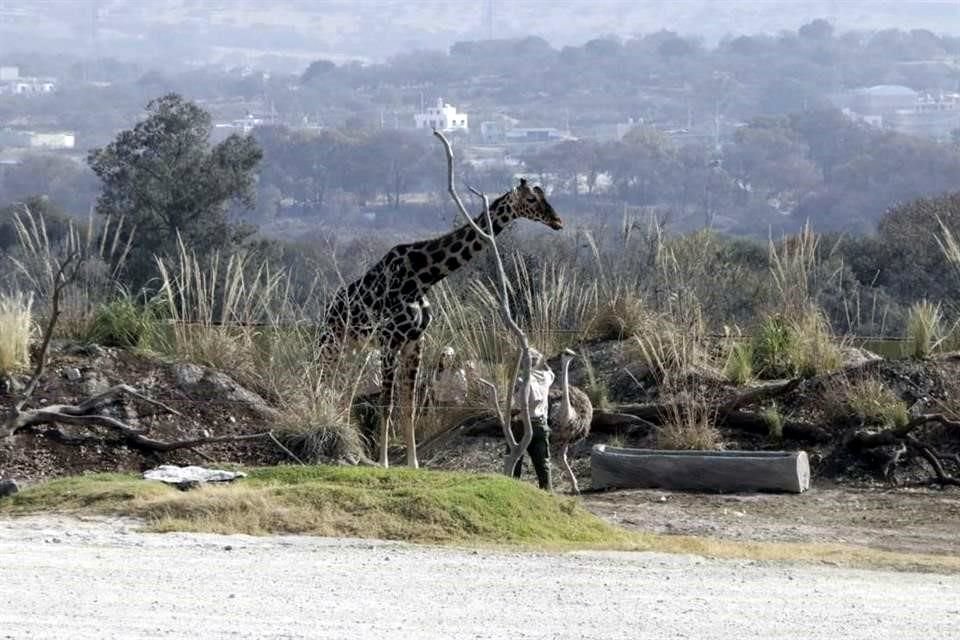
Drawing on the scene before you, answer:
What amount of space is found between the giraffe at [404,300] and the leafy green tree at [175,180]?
18.4 meters

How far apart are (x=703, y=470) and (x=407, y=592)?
6179 mm

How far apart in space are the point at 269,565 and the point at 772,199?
211 feet

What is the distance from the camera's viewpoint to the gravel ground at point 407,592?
8648 mm

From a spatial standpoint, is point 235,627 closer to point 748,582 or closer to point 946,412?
point 748,582

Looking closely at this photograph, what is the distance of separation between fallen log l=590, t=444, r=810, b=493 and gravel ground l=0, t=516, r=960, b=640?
4.21 m

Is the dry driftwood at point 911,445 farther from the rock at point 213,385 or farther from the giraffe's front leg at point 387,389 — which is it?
the rock at point 213,385

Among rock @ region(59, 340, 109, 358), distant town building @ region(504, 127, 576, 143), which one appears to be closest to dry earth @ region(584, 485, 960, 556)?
rock @ region(59, 340, 109, 358)

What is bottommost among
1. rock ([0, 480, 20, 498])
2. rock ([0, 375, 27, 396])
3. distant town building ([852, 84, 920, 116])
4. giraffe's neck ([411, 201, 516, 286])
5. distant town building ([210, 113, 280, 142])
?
distant town building ([210, 113, 280, 142])

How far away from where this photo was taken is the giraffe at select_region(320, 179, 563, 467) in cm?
1545

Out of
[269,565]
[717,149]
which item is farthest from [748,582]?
[717,149]

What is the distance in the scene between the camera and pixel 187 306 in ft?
60.2

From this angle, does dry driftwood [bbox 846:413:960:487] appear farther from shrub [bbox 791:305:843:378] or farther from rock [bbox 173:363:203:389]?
rock [bbox 173:363:203:389]

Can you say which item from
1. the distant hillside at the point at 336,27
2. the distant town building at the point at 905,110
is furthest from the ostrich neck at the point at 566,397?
the distant hillside at the point at 336,27

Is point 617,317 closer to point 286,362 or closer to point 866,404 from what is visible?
point 866,404
